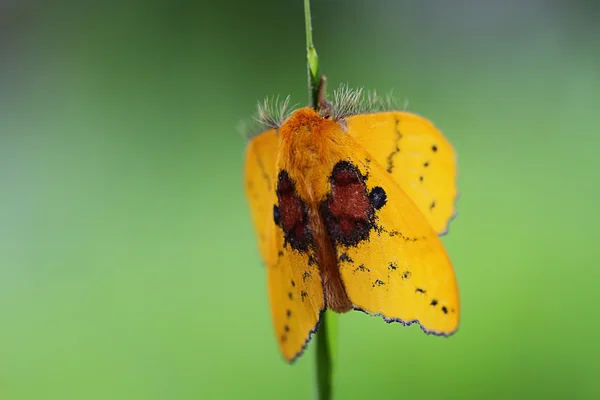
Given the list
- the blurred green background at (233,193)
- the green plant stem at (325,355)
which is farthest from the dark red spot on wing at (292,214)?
the blurred green background at (233,193)

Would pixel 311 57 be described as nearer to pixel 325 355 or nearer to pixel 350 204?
pixel 350 204

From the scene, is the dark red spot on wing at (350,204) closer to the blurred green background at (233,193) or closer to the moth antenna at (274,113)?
the moth antenna at (274,113)

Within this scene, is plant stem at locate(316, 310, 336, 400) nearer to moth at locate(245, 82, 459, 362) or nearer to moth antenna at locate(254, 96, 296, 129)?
moth at locate(245, 82, 459, 362)

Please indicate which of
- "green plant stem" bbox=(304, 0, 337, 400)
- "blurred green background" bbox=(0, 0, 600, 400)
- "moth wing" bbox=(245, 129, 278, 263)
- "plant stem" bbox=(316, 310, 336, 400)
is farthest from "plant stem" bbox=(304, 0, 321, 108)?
"blurred green background" bbox=(0, 0, 600, 400)

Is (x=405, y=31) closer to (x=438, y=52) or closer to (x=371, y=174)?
(x=438, y=52)

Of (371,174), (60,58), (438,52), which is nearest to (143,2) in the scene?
(60,58)

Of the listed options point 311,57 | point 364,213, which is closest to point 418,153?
point 364,213
